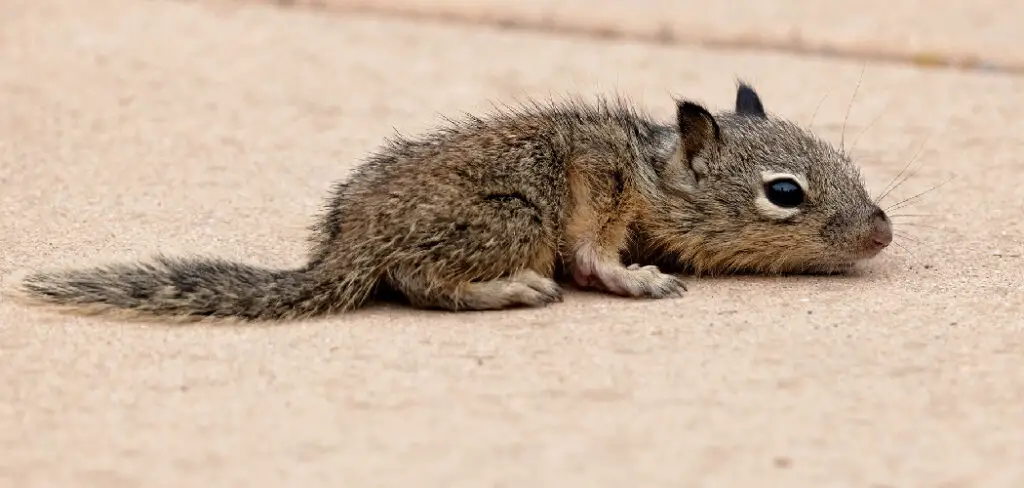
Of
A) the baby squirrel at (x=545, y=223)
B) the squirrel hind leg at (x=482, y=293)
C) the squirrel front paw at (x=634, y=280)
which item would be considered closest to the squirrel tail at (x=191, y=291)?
the baby squirrel at (x=545, y=223)

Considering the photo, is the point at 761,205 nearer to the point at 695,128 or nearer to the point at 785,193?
the point at 785,193

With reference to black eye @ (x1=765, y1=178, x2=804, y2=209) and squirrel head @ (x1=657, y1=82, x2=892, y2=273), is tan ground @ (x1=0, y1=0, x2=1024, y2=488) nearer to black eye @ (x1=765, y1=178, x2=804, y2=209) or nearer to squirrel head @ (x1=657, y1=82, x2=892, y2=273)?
squirrel head @ (x1=657, y1=82, x2=892, y2=273)

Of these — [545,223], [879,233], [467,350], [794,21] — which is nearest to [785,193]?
[879,233]

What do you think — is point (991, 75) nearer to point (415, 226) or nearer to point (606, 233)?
point (606, 233)

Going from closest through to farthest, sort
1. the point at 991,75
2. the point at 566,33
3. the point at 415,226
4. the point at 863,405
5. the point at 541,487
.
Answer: the point at 541,487
the point at 863,405
the point at 415,226
the point at 991,75
the point at 566,33

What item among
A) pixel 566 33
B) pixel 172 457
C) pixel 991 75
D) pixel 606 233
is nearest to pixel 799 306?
pixel 606 233

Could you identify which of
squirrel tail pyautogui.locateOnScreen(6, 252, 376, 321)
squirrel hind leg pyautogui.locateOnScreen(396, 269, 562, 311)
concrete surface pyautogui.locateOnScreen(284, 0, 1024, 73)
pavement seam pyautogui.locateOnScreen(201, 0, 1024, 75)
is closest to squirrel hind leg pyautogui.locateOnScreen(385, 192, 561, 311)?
squirrel hind leg pyautogui.locateOnScreen(396, 269, 562, 311)

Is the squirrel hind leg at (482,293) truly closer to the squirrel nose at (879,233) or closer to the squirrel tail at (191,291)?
the squirrel tail at (191,291)
